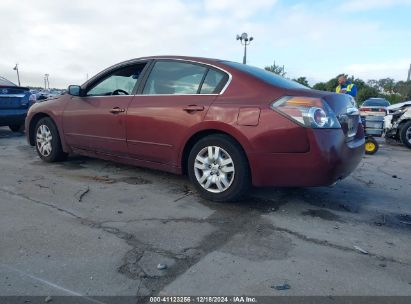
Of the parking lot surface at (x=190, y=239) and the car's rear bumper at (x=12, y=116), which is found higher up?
the car's rear bumper at (x=12, y=116)

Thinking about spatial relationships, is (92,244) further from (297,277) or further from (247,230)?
(297,277)

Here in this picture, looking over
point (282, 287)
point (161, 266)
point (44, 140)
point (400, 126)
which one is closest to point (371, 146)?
point (400, 126)

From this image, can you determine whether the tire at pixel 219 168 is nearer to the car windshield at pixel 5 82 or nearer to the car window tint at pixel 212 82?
the car window tint at pixel 212 82

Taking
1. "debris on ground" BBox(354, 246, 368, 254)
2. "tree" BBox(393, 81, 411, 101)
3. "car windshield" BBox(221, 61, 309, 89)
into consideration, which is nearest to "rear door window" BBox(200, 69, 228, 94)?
"car windshield" BBox(221, 61, 309, 89)

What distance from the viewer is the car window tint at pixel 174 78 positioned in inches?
171

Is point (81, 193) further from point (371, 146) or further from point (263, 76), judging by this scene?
point (371, 146)

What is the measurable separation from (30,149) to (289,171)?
537 cm

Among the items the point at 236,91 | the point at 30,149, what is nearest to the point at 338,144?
the point at 236,91

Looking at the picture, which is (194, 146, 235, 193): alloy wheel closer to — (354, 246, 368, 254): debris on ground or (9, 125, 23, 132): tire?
(354, 246, 368, 254): debris on ground

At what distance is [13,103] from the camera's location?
8.86m

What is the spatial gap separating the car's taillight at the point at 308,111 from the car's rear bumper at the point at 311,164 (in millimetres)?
75

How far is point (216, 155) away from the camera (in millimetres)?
4039

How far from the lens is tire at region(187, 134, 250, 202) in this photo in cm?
391

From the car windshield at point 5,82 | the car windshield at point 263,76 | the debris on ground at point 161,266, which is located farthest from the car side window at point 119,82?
the car windshield at point 5,82
